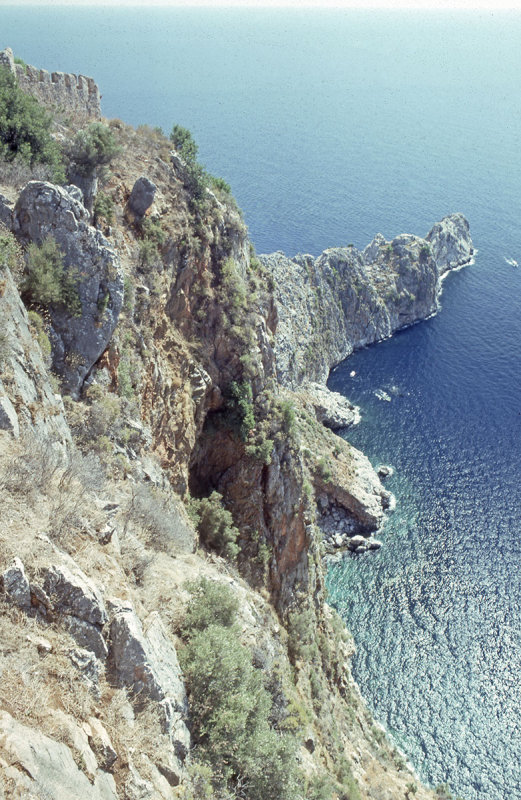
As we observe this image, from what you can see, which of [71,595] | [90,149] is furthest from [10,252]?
Answer: [71,595]

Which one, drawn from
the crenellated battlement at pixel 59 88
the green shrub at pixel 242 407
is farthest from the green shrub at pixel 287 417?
the crenellated battlement at pixel 59 88

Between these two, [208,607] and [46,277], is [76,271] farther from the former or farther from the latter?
[208,607]

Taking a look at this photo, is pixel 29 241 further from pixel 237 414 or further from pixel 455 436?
pixel 455 436

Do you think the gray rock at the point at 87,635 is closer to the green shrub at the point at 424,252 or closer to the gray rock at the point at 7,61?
the gray rock at the point at 7,61

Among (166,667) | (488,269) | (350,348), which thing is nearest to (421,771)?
(166,667)

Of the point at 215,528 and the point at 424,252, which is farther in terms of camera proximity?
the point at 424,252

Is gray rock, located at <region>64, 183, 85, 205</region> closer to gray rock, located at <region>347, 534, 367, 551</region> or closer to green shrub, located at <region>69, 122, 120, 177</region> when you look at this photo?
green shrub, located at <region>69, 122, 120, 177</region>

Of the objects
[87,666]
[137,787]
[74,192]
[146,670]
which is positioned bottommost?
[137,787]
